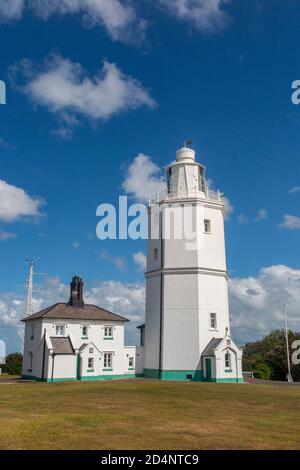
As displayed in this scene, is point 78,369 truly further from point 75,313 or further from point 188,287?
point 188,287

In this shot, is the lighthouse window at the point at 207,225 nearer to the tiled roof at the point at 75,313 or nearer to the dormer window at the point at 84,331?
the tiled roof at the point at 75,313

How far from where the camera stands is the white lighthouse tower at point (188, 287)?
33438 millimetres

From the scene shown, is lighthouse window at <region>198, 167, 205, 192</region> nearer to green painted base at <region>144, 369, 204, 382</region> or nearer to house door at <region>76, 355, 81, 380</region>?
green painted base at <region>144, 369, 204, 382</region>

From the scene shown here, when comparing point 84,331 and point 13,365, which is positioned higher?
point 84,331

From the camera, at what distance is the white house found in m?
32.7

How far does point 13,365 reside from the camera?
45.8m

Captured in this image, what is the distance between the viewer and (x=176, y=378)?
3341cm

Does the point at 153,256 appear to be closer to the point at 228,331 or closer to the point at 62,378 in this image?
the point at 228,331

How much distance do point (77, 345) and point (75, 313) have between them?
8.14ft

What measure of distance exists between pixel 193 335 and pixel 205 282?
162 inches

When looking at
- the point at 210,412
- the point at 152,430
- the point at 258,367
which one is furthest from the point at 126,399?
the point at 258,367

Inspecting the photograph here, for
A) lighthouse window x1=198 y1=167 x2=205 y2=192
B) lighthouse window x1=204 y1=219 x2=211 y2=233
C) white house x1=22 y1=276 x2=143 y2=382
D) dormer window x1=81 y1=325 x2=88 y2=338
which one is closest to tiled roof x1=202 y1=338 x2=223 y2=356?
white house x1=22 y1=276 x2=143 y2=382

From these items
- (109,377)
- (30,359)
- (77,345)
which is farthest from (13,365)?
(109,377)

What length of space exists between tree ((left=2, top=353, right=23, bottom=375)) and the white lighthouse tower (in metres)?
16.4
